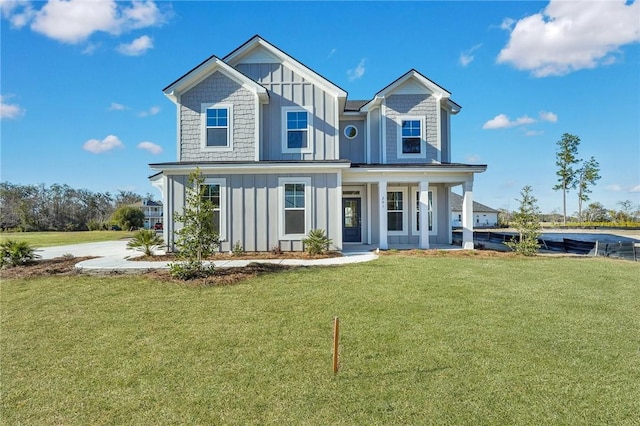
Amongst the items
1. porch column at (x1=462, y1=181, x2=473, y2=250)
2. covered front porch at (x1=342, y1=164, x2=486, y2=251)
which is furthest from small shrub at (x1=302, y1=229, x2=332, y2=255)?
porch column at (x1=462, y1=181, x2=473, y2=250)

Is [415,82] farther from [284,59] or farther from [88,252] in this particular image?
[88,252]

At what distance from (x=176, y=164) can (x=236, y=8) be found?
20.3 ft

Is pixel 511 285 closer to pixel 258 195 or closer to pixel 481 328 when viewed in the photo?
pixel 481 328

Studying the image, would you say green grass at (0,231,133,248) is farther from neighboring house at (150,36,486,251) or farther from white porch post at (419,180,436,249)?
white porch post at (419,180,436,249)

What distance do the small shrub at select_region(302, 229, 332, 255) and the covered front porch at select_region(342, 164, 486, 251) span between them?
1.86 m

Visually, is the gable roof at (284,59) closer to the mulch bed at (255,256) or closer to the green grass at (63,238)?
the mulch bed at (255,256)

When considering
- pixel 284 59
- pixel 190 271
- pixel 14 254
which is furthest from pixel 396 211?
pixel 14 254

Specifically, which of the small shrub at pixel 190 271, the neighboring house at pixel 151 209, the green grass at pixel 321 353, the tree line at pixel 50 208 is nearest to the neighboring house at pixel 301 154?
the small shrub at pixel 190 271

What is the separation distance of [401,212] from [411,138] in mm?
3321

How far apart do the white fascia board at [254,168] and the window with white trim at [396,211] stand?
380cm

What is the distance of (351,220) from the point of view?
15.6 m

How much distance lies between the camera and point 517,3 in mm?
13219

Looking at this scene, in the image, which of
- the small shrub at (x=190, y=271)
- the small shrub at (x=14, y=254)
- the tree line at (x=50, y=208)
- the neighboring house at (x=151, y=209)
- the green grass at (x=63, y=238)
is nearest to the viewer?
the small shrub at (x=190, y=271)

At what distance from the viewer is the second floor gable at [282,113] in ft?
41.2
